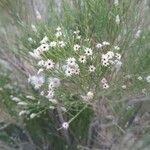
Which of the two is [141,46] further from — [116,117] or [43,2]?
[43,2]

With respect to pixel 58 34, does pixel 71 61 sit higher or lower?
lower

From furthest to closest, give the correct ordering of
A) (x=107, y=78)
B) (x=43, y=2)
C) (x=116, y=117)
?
(x=43, y=2)
(x=116, y=117)
(x=107, y=78)

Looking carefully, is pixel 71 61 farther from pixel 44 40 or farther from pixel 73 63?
pixel 44 40

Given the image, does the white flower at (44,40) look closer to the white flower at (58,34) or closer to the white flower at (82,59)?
the white flower at (58,34)

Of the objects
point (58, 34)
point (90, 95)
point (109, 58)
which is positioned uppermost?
point (58, 34)

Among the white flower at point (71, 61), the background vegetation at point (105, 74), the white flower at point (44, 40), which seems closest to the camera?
the white flower at point (71, 61)

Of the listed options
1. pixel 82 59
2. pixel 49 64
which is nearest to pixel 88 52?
pixel 82 59

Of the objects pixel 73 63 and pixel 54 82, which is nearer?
pixel 73 63

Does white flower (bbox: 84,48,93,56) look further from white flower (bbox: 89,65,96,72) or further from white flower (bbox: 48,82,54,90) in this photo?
white flower (bbox: 48,82,54,90)

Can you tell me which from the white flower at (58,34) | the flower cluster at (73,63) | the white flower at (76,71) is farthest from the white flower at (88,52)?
the white flower at (58,34)

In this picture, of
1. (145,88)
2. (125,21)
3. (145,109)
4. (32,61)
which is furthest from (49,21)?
(145,109)

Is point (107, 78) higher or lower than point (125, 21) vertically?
lower
